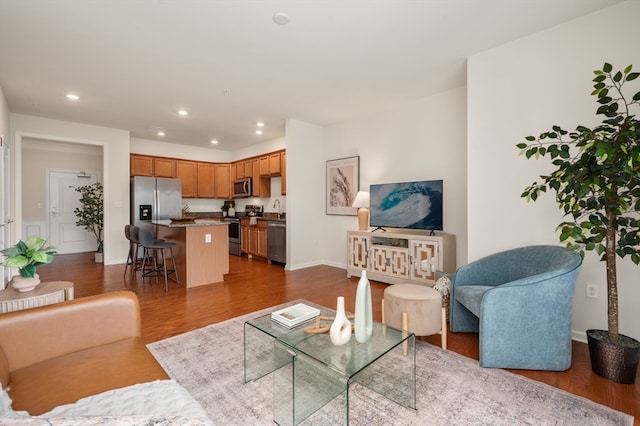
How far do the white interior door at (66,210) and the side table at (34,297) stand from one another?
20.6 ft

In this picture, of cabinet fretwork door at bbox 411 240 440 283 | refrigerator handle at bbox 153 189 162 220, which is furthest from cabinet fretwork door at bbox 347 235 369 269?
refrigerator handle at bbox 153 189 162 220

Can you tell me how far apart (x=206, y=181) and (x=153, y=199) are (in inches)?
64.0

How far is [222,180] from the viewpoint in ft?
25.7

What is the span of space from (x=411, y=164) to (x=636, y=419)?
11.5ft

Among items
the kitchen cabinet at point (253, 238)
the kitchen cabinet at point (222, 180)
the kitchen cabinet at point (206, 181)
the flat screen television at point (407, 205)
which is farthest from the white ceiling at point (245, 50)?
the kitchen cabinet at point (222, 180)

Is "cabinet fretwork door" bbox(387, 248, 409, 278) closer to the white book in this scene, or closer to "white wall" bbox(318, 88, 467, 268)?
"white wall" bbox(318, 88, 467, 268)

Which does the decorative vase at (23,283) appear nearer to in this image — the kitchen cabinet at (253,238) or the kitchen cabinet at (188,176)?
the kitchen cabinet at (253,238)

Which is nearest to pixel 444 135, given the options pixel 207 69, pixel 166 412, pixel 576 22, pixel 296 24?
pixel 576 22

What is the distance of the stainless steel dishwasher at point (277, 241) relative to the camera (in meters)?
5.62

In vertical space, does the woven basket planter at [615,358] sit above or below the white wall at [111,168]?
below

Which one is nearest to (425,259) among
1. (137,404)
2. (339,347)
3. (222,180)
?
(339,347)

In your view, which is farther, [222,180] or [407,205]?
[222,180]

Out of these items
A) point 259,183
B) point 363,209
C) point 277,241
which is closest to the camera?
point 363,209

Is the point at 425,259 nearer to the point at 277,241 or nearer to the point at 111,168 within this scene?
the point at 277,241
